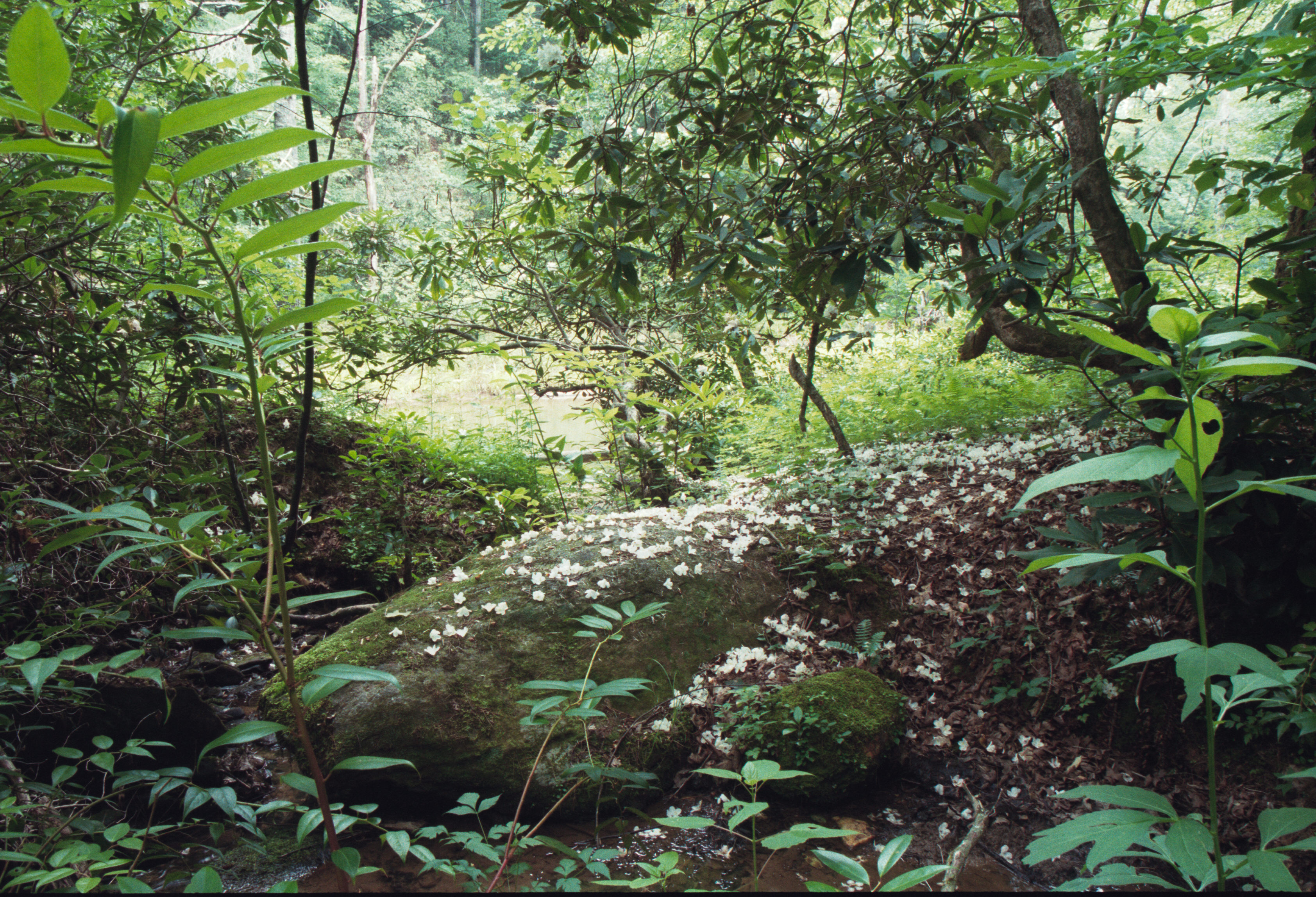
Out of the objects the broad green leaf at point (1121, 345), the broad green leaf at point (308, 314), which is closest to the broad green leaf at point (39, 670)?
the broad green leaf at point (308, 314)

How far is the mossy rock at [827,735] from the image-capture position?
2.61m

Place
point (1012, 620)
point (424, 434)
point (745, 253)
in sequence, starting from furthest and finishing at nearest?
point (424, 434)
point (1012, 620)
point (745, 253)

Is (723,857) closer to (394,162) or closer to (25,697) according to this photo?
(25,697)

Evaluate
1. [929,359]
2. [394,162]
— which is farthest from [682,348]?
[394,162]

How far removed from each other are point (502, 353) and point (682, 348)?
2833 mm

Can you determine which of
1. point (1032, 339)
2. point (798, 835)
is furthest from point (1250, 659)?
point (1032, 339)

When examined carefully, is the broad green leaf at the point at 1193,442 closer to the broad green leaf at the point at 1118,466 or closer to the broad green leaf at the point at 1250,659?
the broad green leaf at the point at 1118,466

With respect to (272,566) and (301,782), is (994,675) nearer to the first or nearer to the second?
(301,782)

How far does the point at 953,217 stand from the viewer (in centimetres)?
194

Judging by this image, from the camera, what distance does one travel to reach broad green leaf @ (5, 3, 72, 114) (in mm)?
623

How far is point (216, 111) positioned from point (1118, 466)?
1215 mm

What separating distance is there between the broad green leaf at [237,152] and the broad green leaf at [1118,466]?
982 mm

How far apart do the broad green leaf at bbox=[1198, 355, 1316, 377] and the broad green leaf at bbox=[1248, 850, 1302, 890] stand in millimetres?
615

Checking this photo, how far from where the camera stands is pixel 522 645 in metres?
3.17
